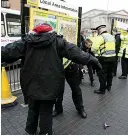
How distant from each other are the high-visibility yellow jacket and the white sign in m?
1.17

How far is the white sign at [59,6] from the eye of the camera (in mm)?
3244

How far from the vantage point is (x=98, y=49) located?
16.7 feet

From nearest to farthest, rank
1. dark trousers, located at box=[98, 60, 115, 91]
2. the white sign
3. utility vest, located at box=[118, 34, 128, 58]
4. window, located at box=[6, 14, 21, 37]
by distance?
the white sign
dark trousers, located at box=[98, 60, 115, 91]
utility vest, located at box=[118, 34, 128, 58]
window, located at box=[6, 14, 21, 37]

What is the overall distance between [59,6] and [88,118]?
91.8 inches

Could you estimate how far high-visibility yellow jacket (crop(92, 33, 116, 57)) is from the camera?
4980mm

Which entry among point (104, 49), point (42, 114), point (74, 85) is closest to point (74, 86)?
point (74, 85)

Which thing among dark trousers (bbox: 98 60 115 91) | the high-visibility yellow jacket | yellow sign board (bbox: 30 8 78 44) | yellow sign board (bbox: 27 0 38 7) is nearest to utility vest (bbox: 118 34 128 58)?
dark trousers (bbox: 98 60 115 91)

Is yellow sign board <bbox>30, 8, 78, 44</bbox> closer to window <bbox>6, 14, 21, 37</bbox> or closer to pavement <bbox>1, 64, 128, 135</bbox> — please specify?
pavement <bbox>1, 64, 128, 135</bbox>

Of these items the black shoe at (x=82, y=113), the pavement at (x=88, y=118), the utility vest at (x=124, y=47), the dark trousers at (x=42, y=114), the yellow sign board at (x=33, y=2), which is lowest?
→ the pavement at (x=88, y=118)

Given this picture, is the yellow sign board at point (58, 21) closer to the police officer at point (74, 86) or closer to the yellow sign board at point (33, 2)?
the yellow sign board at point (33, 2)

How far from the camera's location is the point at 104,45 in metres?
5.05

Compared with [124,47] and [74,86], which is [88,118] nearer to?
[74,86]

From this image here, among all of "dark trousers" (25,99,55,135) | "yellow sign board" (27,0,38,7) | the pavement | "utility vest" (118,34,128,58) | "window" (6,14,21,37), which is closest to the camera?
"dark trousers" (25,99,55,135)

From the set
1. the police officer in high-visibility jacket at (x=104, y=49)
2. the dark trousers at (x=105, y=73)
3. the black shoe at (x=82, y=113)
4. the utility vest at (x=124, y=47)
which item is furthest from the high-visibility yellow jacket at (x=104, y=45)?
the utility vest at (x=124, y=47)
